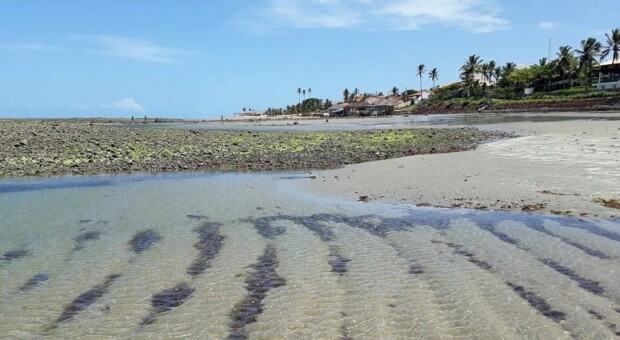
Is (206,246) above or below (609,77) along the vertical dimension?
below

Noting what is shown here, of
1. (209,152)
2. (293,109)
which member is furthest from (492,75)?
(209,152)

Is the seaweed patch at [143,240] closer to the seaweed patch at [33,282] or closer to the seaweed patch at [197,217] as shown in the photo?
the seaweed patch at [197,217]

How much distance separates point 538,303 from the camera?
6.57 m

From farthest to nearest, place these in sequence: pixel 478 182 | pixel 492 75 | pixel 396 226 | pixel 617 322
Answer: pixel 492 75 → pixel 478 182 → pixel 396 226 → pixel 617 322

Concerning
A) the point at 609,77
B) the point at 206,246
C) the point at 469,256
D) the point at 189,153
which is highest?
the point at 609,77

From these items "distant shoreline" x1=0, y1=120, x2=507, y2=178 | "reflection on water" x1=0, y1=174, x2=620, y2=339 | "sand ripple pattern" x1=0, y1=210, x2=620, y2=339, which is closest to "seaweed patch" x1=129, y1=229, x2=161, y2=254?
"reflection on water" x1=0, y1=174, x2=620, y2=339

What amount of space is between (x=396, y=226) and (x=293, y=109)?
184 m

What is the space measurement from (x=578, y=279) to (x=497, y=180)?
35.2ft

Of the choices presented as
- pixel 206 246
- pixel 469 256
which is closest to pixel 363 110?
pixel 206 246

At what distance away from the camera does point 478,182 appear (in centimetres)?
1767

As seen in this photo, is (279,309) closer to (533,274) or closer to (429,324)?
(429,324)

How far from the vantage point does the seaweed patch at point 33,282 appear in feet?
25.7

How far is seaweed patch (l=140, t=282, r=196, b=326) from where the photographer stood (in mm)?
6497

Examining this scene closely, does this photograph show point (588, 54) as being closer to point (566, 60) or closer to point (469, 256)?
point (566, 60)
